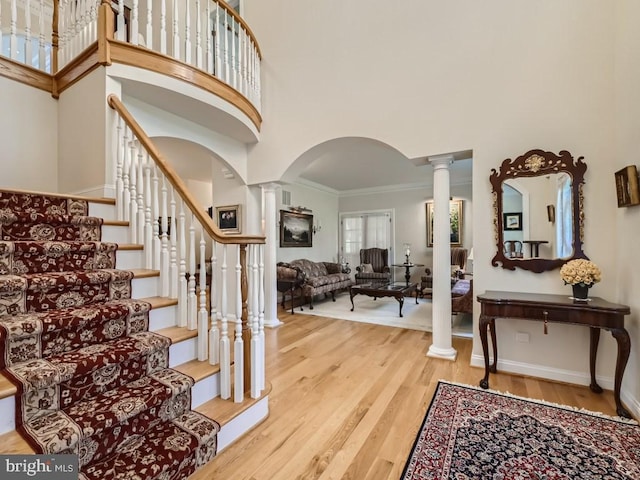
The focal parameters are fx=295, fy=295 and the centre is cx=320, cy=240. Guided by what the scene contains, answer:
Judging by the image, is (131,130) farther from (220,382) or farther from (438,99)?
(438,99)

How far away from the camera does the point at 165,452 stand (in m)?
1.38

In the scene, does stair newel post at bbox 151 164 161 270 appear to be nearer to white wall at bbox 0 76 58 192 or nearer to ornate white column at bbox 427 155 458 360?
white wall at bbox 0 76 58 192

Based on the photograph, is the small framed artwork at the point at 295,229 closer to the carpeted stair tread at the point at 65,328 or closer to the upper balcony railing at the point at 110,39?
the upper balcony railing at the point at 110,39

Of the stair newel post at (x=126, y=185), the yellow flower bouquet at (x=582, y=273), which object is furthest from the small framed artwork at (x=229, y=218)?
the yellow flower bouquet at (x=582, y=273)

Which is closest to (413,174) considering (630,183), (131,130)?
(630,183)

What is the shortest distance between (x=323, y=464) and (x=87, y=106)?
3.46m

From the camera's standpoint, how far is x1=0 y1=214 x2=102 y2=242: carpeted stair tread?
1823 millimetres

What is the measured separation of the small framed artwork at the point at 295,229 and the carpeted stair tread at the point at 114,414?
16.1 ft

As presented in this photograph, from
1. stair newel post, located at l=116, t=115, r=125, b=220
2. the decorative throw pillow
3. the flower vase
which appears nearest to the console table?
Answer: the flower vase

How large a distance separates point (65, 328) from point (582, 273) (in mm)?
3466

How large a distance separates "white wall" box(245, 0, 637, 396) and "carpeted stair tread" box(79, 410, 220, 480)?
8.68 ft

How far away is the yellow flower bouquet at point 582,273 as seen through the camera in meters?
2.33

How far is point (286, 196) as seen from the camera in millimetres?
6734

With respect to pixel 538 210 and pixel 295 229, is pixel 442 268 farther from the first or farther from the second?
pixel 295 229
